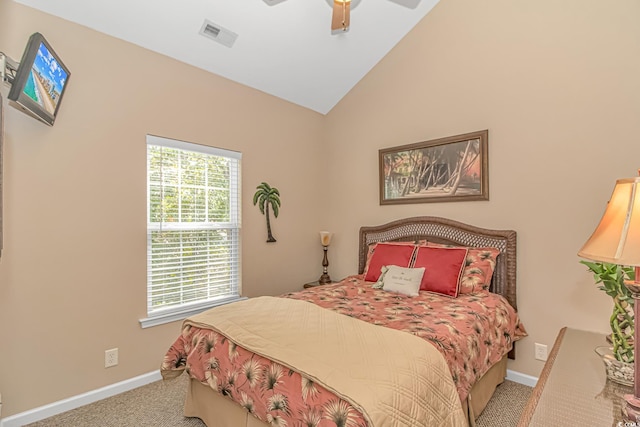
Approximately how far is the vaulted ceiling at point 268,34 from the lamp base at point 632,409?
9.39 ft

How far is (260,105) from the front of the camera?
359cm

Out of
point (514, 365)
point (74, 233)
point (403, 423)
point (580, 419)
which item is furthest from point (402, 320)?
point (74, 233)

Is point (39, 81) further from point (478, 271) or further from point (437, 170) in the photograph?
point (478, 271)

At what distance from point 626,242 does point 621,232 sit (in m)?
0.05

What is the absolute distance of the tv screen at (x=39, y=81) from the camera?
1757 mm

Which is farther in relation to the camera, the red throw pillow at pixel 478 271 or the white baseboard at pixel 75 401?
the red throw pillow at pixel 478 271

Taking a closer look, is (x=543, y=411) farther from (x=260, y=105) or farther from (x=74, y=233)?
(x=260, y=105)

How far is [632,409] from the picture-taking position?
3.39 ft

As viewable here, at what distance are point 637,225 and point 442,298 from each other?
169 centimetres

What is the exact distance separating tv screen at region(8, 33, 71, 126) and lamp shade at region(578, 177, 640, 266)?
280cm

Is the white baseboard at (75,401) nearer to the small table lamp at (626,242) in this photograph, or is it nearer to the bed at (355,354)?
the bed at (355,354)

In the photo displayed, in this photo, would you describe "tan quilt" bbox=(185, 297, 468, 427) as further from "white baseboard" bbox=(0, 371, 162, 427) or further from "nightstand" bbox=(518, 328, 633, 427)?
"white baseboard" bbox=(0, 371, 162, 427)

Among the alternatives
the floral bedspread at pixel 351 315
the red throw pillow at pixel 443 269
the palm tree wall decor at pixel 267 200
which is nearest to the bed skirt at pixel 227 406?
the floral bedspread at pixel 351 315

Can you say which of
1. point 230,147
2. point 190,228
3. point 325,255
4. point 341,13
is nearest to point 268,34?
point 341,13
